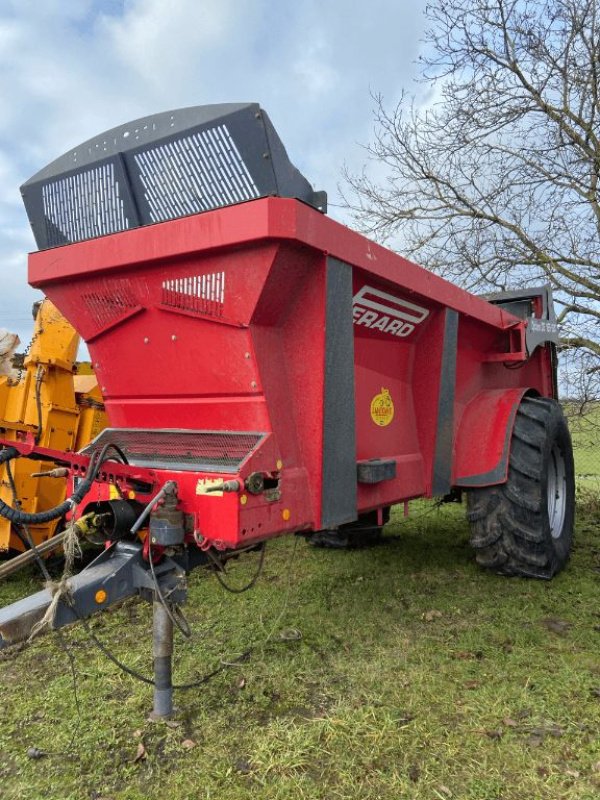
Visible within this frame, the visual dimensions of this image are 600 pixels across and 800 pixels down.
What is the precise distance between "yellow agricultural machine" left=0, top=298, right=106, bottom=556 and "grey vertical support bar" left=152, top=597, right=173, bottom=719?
218 cm

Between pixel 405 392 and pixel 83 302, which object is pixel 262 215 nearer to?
pixel 83 302

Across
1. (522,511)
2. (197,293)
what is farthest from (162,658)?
(522,511)

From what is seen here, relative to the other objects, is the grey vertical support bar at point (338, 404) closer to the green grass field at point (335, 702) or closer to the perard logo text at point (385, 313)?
the perard logo text at point (385, 313)

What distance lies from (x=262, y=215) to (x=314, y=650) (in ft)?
7.13

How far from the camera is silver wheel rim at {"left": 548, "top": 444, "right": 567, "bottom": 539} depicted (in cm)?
479

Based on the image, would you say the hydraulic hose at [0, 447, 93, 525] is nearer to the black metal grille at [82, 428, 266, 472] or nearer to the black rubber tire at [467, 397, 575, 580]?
the black metal grille at [82, 428, 266, 472]

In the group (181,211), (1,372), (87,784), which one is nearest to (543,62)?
(181,211)

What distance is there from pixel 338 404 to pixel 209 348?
24.3 inches

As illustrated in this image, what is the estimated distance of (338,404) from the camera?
281 cm

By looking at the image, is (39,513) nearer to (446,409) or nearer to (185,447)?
(185,447)

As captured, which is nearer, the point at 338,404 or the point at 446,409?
the point at 338,404

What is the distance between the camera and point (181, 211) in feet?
8.84

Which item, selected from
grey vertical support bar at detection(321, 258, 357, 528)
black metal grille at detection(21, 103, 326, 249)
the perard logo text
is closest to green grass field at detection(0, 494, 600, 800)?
grey vertical support bar at detection(321, 258, 357, 528)

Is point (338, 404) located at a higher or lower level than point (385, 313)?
lower
